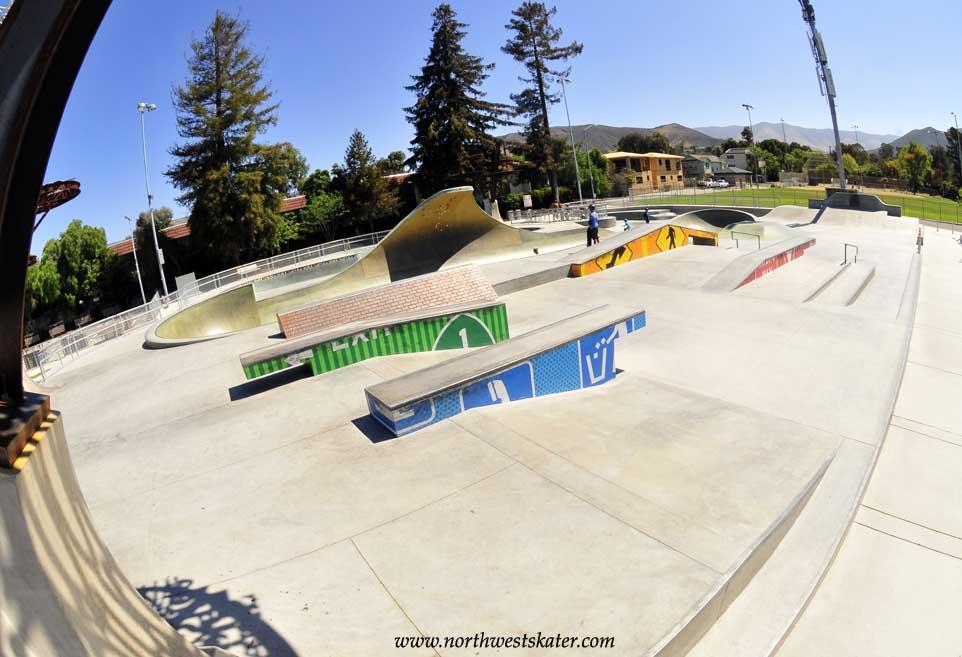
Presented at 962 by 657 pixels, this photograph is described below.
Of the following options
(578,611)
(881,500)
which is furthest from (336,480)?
(881,500)

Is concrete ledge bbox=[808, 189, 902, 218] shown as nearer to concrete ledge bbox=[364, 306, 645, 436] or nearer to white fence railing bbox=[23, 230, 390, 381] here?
concrete ledge bbox=[364, 306, 645, 436]

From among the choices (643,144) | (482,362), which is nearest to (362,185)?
(482,362)

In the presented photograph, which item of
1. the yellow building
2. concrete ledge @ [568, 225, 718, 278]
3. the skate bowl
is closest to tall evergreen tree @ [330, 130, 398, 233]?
the skate bowl

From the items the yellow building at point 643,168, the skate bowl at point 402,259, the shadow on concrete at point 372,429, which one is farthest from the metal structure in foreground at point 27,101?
the yellow building at point 643,168

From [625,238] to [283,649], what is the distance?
17109 mm

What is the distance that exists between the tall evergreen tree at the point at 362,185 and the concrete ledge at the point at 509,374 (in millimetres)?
33298

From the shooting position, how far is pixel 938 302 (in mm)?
13883

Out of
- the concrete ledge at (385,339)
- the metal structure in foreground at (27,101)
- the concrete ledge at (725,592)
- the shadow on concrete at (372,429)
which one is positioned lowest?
the concrete ledge at (725,592)

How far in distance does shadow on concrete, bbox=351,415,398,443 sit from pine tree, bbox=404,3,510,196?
3469 centimetres

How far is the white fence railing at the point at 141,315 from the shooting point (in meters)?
13.1

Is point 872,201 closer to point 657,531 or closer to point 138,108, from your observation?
point 657,531

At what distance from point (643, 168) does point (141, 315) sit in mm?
Answer: 85247

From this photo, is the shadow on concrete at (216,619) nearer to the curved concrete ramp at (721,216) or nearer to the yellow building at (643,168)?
the curved concrete ramp at (721,216)

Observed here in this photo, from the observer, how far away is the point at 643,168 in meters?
87.6
